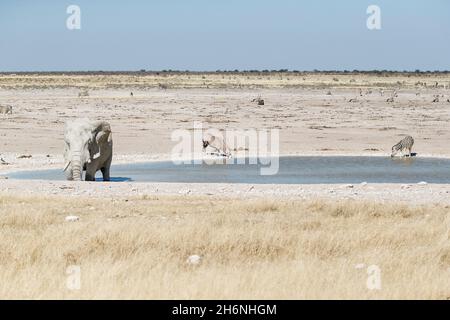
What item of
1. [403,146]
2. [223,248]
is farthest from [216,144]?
[223,248]

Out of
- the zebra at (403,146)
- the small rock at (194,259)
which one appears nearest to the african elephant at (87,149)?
the zebra at (403,146)

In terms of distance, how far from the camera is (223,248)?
1137 centimetres

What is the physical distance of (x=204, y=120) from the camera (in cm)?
4209

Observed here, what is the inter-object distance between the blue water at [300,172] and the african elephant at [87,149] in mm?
691

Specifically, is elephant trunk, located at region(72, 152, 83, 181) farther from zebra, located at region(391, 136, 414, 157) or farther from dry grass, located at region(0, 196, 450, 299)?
zebra, located at region(391, 136, 414, 157)

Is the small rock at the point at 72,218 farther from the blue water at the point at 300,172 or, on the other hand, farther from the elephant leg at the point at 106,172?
the elephant leg at the point at 106,172

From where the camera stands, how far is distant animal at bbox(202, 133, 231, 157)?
27.1 meters

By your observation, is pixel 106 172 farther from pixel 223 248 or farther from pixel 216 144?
pixel 223 248

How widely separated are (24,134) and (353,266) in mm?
26149

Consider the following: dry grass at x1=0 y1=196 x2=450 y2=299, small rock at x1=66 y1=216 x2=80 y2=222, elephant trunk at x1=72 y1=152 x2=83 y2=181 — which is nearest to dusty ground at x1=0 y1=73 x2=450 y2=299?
dry grass at x1=0 y1=196 x2=450 y2=299

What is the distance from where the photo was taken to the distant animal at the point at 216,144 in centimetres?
2709

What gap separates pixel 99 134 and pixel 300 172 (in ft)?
17.5
